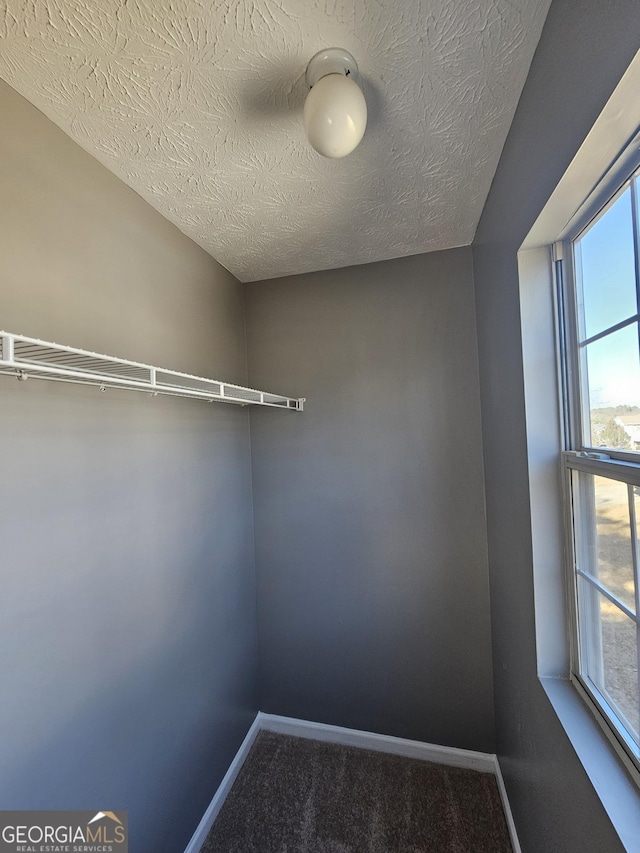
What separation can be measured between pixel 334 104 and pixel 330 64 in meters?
0.15

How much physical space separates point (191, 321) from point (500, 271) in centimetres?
130

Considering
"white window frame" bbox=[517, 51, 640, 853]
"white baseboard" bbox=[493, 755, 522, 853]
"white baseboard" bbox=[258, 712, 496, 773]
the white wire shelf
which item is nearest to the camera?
the white wire shelf

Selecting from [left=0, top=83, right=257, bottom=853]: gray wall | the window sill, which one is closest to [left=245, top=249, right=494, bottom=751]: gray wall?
[left=0, top=83, right=257, bottom=853]: gray wall

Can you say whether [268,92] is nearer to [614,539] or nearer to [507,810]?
[614,539]

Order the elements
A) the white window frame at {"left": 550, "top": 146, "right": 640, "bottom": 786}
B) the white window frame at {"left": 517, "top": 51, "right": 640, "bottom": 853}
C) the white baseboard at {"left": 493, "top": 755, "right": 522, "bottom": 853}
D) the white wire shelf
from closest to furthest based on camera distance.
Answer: the white wire shelf < the white window frame at {"left": 550, "top": 146, "right": 640, "bottom": 786} < the white window frame at {"left": 517, "top": 51, "right": 640, "bottom": 853} < the white baseboard at {"left": 493, "top": 755, "right": 522, "bottom": 853}

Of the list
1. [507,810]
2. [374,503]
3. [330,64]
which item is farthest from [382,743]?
[330,64]

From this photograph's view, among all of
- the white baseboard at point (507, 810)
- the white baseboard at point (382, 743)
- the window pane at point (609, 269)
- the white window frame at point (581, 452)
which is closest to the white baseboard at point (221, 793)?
the white baseboard at point (382, 743)

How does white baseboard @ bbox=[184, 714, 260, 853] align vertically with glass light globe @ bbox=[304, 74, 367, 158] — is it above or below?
below

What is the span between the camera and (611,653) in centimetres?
88

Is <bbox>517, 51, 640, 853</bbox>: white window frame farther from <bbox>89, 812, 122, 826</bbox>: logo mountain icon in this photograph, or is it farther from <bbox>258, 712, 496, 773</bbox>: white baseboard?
<bbox>89, 812, 122, 826</bbox>: logo mountain icon

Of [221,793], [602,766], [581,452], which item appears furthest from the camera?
[221,793]

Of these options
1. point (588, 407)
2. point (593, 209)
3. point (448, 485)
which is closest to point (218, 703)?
point (448, 485)

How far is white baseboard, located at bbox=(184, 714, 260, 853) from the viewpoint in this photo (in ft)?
4.59

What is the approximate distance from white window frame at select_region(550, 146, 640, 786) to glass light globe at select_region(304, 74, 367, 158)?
58 centimetres
